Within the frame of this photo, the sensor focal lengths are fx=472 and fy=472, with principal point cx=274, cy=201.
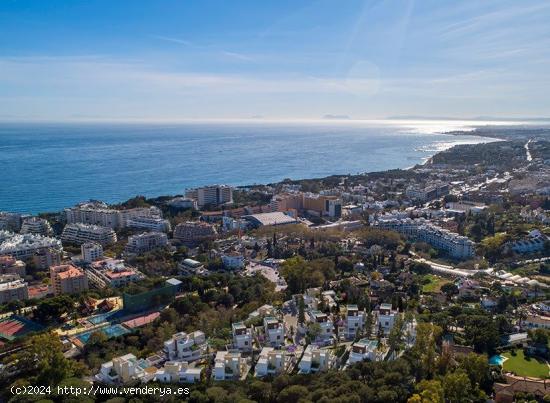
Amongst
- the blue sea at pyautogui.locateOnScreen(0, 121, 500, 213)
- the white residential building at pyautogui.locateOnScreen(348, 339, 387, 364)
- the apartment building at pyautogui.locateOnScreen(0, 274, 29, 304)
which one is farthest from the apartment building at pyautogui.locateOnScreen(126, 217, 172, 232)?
the white residential building at pyautogui.locateOnScreen(348, 339, 387, 364)

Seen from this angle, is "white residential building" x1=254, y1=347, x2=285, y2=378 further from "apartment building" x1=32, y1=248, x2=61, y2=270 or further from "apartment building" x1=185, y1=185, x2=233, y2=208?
"apartment building" x1=185, y1=185, x2=233, y2=208

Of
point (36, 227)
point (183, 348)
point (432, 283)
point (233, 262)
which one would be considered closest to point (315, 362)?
point (183, 348)

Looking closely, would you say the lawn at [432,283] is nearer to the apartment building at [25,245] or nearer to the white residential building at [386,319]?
the white residential building at [386,319]

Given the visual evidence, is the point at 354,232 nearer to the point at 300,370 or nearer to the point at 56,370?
the point at 300,370

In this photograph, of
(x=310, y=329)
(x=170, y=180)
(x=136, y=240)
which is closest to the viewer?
(x=310, y=329)

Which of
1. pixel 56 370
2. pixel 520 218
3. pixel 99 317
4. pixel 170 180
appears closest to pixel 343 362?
pixel 56 370

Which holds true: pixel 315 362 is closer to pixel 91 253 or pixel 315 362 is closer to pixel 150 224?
pixel 91 253

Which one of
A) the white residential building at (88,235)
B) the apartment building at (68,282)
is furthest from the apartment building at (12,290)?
the white residential building at (88,235)
